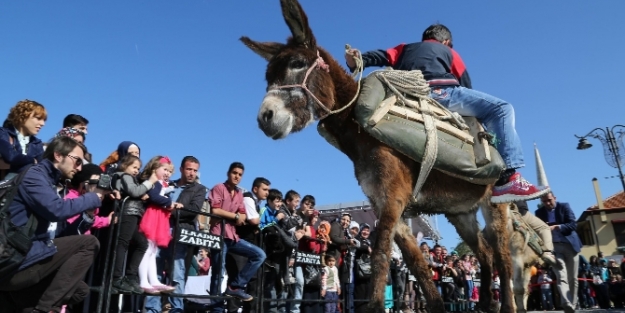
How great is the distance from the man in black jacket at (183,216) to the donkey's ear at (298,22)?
2.94 m

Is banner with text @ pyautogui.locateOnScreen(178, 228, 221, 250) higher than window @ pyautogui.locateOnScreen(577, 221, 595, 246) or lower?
lower

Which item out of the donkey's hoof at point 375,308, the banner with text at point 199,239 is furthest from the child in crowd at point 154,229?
the donkey's hoof at point 375,308

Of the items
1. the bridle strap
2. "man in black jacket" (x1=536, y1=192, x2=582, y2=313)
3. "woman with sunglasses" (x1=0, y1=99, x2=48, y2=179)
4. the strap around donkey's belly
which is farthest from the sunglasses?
"man in black jacket" (x1=536, y1=192, x2=582, y2=313)

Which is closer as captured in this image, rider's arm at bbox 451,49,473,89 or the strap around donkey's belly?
the strap around donkey's belly

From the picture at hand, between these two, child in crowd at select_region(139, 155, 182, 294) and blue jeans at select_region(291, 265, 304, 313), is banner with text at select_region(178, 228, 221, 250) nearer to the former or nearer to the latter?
child in crowd at select_region(139, 155, 182, 294)

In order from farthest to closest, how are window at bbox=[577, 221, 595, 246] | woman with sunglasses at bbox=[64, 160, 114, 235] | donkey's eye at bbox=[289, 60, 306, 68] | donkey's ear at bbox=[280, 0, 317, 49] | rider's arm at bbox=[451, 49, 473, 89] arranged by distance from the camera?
window at bbox=[577, 221, 595, 246] → woman with sunglasses at bbox=[64, 160, 114, 235] → rider's arm at bbox=[451, 49, 473, 89] → donkey's eye at bbox=[289, 60, 306, 68] → donkey's ear at bbox=[280, 0, 317, 49]

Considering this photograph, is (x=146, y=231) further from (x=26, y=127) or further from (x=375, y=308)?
(x=375, y=308)

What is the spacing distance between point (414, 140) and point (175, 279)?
413cm

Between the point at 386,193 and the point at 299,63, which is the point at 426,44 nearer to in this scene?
the point at 299,63

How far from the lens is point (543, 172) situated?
38.4 m

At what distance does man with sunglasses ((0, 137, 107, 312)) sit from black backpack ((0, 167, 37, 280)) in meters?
0.16

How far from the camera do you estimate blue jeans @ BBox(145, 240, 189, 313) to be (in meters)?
5.91

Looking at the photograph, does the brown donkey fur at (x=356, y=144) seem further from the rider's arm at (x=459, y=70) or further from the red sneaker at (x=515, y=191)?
the rider's arm at (x=459, y=70)

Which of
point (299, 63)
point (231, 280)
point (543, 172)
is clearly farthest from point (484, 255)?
point (543, 172)
